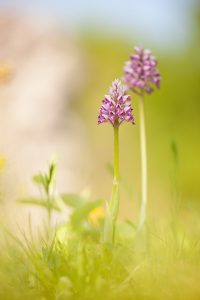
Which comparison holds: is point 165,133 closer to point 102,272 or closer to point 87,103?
point 87,103

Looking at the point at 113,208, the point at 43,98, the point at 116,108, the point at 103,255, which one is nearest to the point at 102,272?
the point at 103,255

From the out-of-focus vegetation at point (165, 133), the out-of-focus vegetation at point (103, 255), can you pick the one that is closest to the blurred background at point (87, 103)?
the out-of-focus vegetation at point (165, 133)

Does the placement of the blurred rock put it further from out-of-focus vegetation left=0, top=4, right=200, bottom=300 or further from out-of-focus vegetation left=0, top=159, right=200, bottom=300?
out-of-focus vegetation left=0, top=159, right=200, bottom=300

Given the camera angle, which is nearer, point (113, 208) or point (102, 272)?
point (102, 272)

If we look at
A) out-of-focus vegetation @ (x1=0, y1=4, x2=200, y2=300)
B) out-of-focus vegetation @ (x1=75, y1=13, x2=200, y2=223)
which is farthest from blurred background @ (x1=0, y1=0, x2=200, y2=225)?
out-of-focus vegetation @ (x1=0, y1=4, x2=200, y2=300)

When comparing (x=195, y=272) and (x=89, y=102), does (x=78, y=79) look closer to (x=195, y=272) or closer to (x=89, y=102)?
(x=89, y=102)

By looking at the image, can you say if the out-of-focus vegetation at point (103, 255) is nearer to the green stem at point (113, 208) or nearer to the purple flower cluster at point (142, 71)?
the green stem at point (113, 208)
